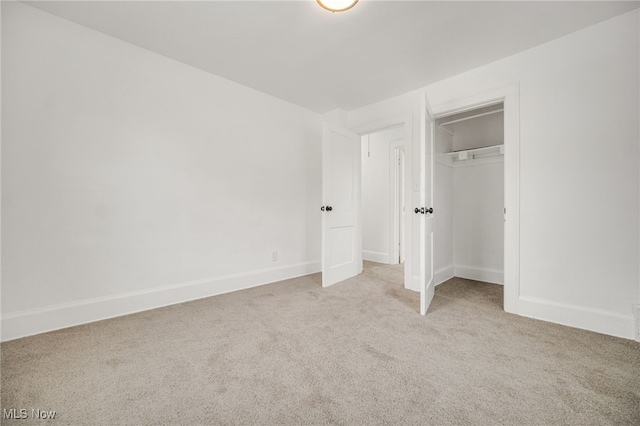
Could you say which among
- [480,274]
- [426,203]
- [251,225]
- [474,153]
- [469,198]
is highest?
[474,153]

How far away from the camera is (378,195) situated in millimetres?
4848

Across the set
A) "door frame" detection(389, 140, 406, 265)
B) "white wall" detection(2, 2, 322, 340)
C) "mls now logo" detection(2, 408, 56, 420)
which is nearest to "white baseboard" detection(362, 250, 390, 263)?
"door frame" detection(389, 140, 406, 265)

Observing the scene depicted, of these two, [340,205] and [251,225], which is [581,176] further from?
[251,225]

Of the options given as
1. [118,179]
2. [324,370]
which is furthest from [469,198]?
[118,179]

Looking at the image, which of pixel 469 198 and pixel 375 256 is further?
pixel 375 256

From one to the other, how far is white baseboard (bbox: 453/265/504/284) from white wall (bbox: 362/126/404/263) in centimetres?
117

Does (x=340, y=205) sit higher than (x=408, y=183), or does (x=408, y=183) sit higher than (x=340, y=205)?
(x=408, y=183)

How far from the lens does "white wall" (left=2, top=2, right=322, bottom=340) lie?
6.28 ft

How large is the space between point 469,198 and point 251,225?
3039 millimetres

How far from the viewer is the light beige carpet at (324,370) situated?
1168 millimetres

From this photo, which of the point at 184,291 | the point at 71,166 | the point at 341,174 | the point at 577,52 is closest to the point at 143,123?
the point at 71,166

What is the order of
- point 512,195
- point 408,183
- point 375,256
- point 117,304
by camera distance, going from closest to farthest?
point 117,304 → point 512,195 → point 408,183 → point 375,256

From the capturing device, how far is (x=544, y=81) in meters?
2.28

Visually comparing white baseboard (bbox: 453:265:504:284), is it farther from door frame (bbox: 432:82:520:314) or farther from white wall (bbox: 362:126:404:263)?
white wall (bbox: 362:126:404:263)
